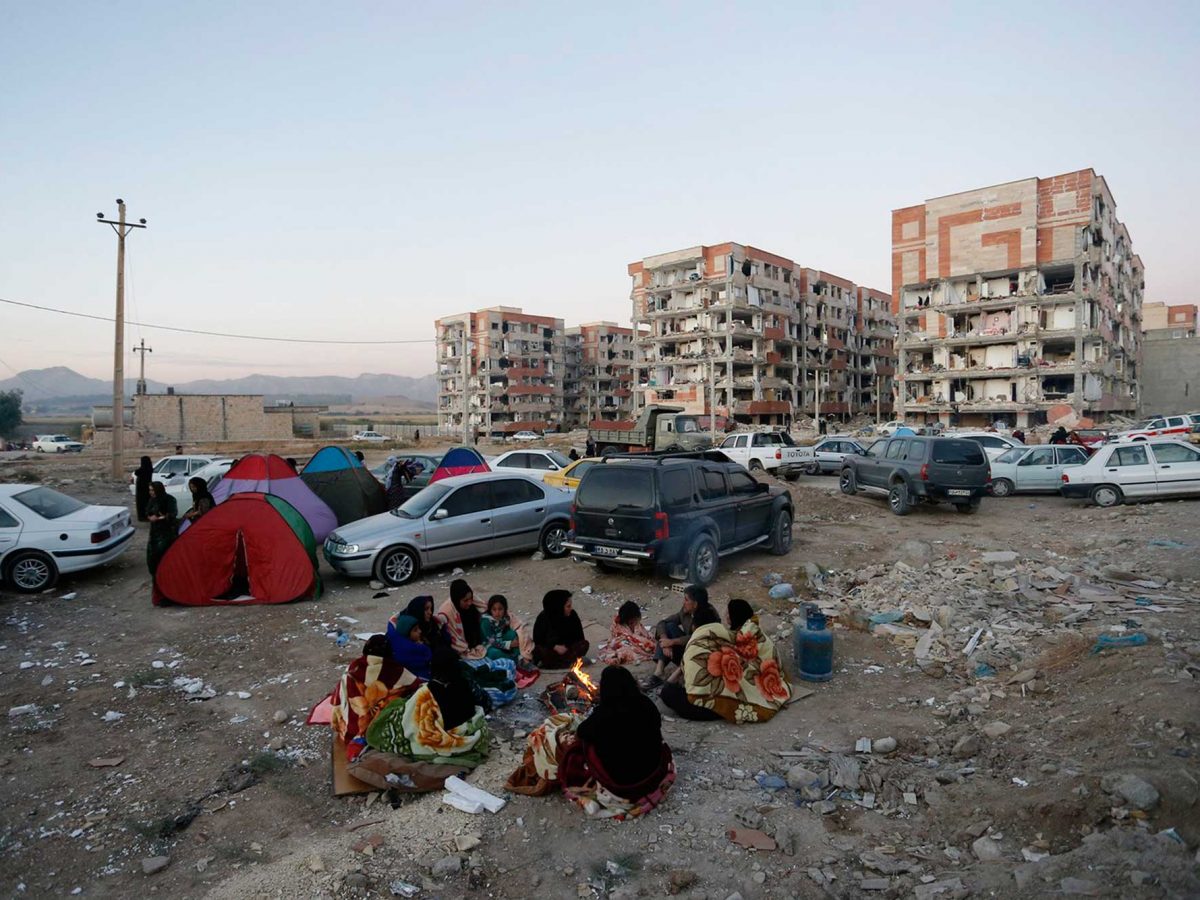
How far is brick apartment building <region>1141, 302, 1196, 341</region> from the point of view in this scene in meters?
90.6

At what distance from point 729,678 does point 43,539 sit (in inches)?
411

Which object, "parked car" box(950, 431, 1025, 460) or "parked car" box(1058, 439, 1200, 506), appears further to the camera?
"parked car" box(950, 431, 1025, 460)

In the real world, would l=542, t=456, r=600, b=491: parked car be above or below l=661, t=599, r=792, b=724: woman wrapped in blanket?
above

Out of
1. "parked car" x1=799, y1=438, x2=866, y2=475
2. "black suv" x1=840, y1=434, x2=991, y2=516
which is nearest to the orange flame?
"black suv" x1=840, y1=434, x2=991, y2=516

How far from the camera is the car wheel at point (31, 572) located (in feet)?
34.0

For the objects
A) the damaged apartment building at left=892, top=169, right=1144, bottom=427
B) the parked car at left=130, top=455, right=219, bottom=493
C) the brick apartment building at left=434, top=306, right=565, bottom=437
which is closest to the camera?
the parked car at left=130, top=455, right=219, bottom=493

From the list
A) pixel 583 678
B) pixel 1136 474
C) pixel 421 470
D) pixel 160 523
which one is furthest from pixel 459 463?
pixel 1136 474

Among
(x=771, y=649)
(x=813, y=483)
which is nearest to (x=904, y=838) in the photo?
(x=771, y=649)

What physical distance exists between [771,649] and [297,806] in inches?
157

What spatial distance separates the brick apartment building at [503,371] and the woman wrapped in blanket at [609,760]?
7911 centimetres

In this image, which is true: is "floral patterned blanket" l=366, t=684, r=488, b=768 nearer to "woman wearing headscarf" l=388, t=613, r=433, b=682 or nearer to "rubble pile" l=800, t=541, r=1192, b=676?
"woman wearing headscarf" l=388, t=613, r=433, b=682

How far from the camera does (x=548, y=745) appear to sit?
4.79 meters

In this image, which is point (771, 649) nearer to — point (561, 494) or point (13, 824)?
point (13, 824)

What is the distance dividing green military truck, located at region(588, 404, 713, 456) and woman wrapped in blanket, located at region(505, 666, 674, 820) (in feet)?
74.0
